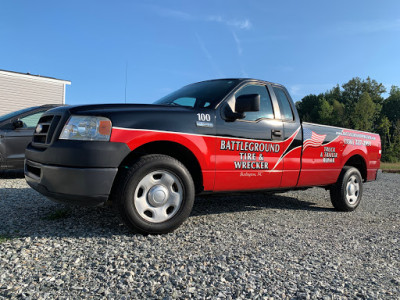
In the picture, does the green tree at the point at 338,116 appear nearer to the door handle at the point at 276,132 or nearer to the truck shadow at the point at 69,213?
the truck shadow at the point at 69,213

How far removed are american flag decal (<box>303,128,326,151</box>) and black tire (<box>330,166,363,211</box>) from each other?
91 centimetres

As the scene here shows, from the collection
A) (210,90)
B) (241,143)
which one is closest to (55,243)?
(241,143)

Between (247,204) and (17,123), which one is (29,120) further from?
(247,204)

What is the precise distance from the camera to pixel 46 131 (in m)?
3.48

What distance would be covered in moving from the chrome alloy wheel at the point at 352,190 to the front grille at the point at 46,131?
4.58 m

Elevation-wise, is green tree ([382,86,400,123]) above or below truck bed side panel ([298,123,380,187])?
above

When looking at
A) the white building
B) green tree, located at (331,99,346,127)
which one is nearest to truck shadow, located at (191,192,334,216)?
the white building

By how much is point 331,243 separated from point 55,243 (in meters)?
2.74

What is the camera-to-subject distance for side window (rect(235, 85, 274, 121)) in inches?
160

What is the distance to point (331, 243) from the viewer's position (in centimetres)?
340

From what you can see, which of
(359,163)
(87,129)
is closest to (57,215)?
(87,129)

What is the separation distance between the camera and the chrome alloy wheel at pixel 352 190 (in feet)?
17.9

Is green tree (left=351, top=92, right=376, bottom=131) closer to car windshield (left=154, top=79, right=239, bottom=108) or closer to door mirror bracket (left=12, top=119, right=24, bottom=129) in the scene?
door mirror bracket (left=12, top=119, right=24, bottom=129)

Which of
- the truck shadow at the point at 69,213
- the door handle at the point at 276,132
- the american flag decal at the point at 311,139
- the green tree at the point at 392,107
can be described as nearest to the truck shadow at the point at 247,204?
the truck shadow at the point at 69,213
